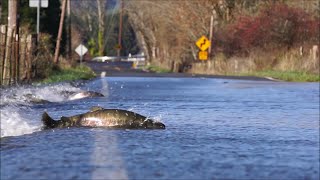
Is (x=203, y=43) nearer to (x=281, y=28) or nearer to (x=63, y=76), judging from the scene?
(x=281, y=28)

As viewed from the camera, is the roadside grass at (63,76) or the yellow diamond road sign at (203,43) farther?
A: the yellow diamond road sign at (203,43)

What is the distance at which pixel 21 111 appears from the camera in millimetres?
13742

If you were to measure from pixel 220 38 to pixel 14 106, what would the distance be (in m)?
46.0

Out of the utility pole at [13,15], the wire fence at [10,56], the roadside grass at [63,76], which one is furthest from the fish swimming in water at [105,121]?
the roadside grass at [63,76]

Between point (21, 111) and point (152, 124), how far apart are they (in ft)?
11.9

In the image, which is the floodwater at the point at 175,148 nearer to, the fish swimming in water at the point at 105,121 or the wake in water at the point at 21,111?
the wake in water at the point at 21,111

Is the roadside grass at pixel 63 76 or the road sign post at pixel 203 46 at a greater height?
the road sign post at pixel 203 46

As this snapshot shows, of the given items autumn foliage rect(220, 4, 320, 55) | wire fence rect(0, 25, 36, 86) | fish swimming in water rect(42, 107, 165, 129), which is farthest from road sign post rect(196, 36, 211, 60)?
fish swimming in water rect(42, 107, 165, 129)

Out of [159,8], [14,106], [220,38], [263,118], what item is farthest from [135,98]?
[159,8]

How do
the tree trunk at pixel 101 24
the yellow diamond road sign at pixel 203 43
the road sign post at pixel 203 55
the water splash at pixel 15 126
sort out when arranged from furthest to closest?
the tree trunk at pixel 101 24 → the road sign post at pixel 203 55 → the yellow diamond road sign at pixel 203 43 → the water splash at pixel 15 126

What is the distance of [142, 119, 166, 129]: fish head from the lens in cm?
1083

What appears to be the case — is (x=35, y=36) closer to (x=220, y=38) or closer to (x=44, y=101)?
(x=44, y=101)

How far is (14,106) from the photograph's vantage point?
14578mm

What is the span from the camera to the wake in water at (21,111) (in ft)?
33.3
